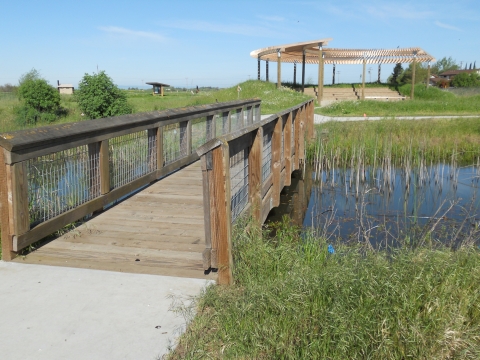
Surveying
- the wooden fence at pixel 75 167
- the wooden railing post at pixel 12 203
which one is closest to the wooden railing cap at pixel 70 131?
the wooden fence at pixel 75 167

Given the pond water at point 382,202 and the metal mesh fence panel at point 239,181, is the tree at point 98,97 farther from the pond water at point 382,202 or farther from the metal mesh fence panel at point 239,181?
the metal mesh fence panel at point 239,181

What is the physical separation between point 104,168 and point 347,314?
359 cm

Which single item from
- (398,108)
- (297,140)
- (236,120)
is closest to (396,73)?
(398,108)

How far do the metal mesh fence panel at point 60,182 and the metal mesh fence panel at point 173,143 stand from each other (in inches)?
100

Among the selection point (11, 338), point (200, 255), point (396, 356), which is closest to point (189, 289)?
point (200, 255)

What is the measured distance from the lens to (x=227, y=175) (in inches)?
160

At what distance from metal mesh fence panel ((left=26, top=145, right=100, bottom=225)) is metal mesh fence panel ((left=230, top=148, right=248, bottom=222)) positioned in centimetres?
159

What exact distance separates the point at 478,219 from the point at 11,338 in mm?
7296

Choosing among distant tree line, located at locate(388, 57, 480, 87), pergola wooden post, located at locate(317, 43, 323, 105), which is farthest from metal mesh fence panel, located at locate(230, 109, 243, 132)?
distant tree line, located at locate(388, 57, 480, 87)

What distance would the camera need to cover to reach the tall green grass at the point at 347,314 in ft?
10.2

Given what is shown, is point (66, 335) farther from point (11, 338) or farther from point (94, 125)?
point (94, 125)

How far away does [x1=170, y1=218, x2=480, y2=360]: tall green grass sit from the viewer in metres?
3.12

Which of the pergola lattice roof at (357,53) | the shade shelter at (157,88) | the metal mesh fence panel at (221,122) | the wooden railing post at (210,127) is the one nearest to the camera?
the wooden railing post at (210,127)

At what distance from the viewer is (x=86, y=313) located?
350 centimetres
